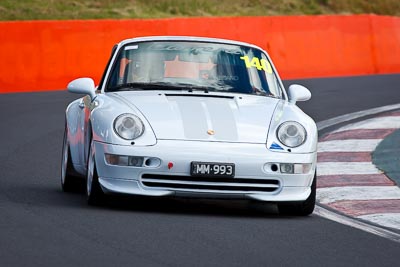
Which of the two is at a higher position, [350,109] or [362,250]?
[362,250]

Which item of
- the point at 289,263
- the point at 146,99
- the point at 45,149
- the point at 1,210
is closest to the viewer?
the point at 289,263

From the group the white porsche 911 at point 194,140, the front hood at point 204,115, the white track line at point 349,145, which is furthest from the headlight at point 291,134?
the white track line at point 349,145

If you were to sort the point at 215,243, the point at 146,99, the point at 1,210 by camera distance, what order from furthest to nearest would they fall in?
1. the point at 146,99
2. the point at 1,210
3. the point at 215,243

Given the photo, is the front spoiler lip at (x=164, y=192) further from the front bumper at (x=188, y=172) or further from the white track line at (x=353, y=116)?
the white track line at (x=353, y=116)

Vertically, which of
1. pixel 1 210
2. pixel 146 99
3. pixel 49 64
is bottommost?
pixel 49 64

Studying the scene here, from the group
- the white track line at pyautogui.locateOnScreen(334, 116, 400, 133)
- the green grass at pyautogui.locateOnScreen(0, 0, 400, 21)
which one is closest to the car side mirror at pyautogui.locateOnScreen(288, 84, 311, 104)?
the white track line at pyautogui.locateOnScreen(334, 116, 400, 133)

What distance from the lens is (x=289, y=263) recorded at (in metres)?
6.99

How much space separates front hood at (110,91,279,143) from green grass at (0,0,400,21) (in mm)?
18572

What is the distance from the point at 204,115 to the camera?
911cm

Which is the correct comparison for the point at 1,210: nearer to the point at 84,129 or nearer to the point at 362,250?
the point at 84,129

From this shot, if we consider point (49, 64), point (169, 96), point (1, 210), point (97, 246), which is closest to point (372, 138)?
point (169, 96)

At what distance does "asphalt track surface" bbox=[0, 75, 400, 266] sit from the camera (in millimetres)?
6992

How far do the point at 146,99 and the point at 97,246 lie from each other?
2.30m

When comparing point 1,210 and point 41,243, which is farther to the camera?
point 1,210
